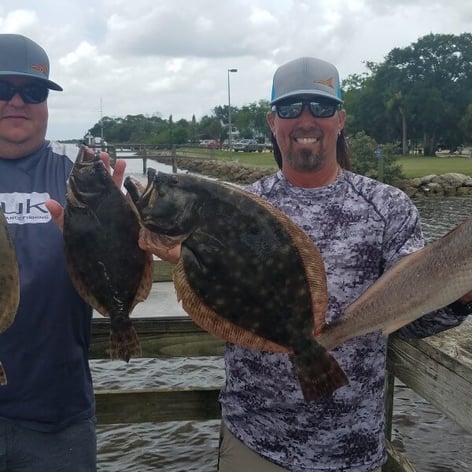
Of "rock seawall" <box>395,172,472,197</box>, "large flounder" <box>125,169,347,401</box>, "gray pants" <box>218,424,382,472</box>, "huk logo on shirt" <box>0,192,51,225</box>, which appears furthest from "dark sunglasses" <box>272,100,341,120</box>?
"rock seawall" <box>395,172,472,197</box>

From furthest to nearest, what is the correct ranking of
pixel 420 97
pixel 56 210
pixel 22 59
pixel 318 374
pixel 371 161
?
pixel 420 97, pixel 371 161, pixel 22 59, pixel 56 210, pixel 318 374

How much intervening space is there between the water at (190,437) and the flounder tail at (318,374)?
5315mm

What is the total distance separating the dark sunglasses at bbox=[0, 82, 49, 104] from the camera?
3.00m

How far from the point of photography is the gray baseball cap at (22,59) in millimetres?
2980

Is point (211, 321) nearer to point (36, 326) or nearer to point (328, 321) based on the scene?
point (328, 321)

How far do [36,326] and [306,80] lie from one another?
1813 mm

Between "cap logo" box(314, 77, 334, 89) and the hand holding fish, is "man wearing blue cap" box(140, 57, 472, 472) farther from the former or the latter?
the hand holding fish

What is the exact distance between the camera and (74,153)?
10.8 ft

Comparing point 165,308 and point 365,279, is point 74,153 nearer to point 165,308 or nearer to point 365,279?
point 365,279

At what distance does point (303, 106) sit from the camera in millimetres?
3021

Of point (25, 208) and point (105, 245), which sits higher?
point (25, 208)

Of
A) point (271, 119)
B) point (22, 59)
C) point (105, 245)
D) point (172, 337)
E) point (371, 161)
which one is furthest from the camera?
point (371, 161)

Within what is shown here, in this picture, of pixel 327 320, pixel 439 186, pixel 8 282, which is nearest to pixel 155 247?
pixel 8 282

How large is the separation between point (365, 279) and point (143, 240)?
110 centimetres
